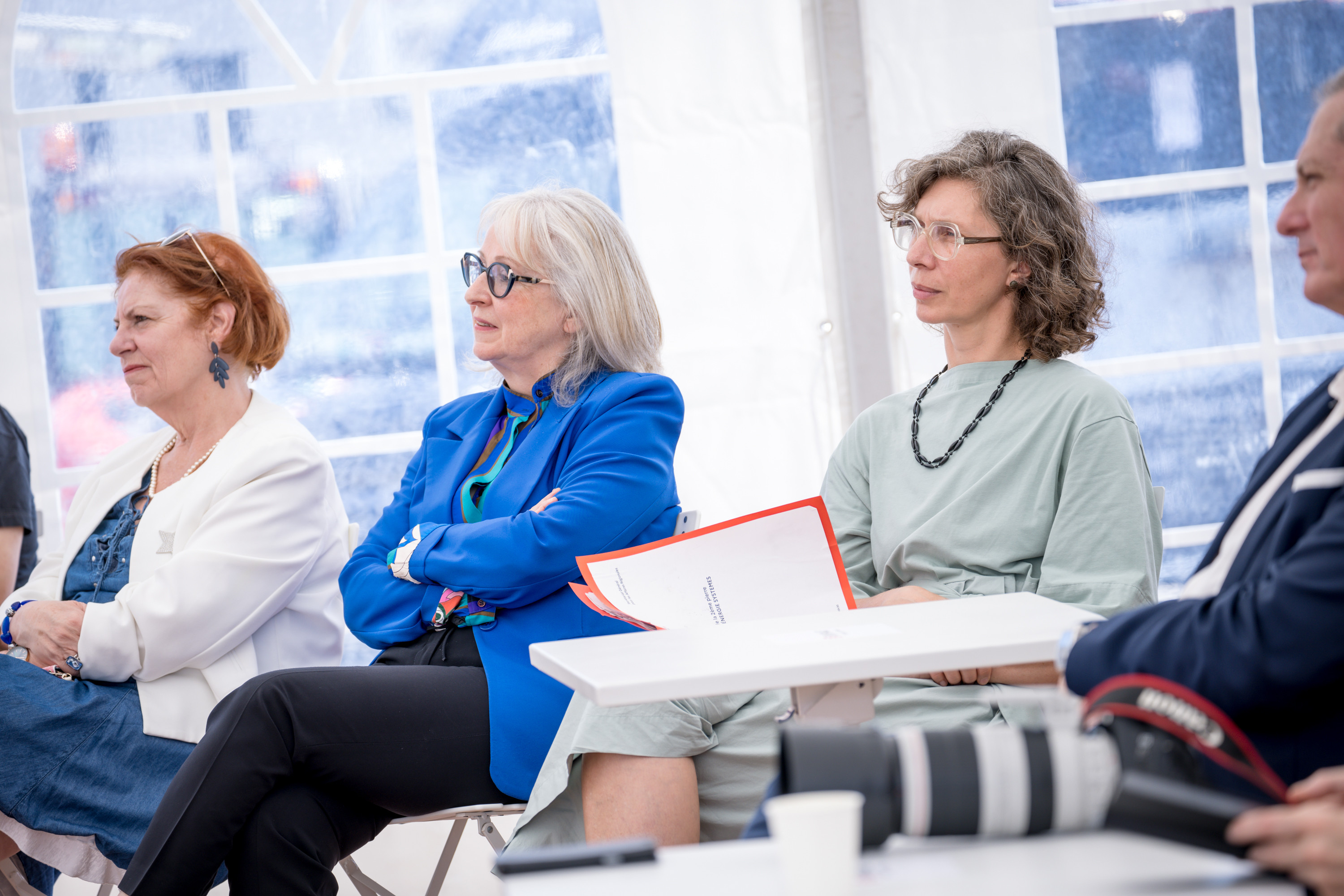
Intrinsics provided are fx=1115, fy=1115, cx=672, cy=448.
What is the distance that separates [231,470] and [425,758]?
34.5 inches

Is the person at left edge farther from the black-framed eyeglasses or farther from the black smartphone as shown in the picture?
the black smartphone

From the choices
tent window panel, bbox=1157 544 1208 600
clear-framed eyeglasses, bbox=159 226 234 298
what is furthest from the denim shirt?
tent window panel, bbox=1157 544 1208 600

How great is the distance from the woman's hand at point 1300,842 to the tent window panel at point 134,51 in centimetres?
320

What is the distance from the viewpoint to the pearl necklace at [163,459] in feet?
8.49

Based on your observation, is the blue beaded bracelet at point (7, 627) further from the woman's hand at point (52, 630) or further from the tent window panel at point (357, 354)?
the tent window panel at point (357, 354)

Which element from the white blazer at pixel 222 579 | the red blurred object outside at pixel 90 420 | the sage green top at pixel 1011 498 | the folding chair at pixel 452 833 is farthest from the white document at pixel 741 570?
the red blurred object outside at pixel 90 420

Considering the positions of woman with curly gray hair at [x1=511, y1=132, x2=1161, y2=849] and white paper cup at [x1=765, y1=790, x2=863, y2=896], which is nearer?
white paper cup at [x1=765, y1=790, x2=863, y2=896]

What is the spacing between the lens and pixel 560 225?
240 centimetres

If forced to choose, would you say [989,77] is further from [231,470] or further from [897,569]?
[231,470]

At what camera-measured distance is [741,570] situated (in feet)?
5.50

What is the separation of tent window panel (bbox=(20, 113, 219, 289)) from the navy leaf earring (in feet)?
2.49

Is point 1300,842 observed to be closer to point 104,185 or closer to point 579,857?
point 579,857

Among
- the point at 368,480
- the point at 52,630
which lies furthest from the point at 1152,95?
the point at 52,630

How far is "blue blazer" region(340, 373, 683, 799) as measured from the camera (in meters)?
2.01
